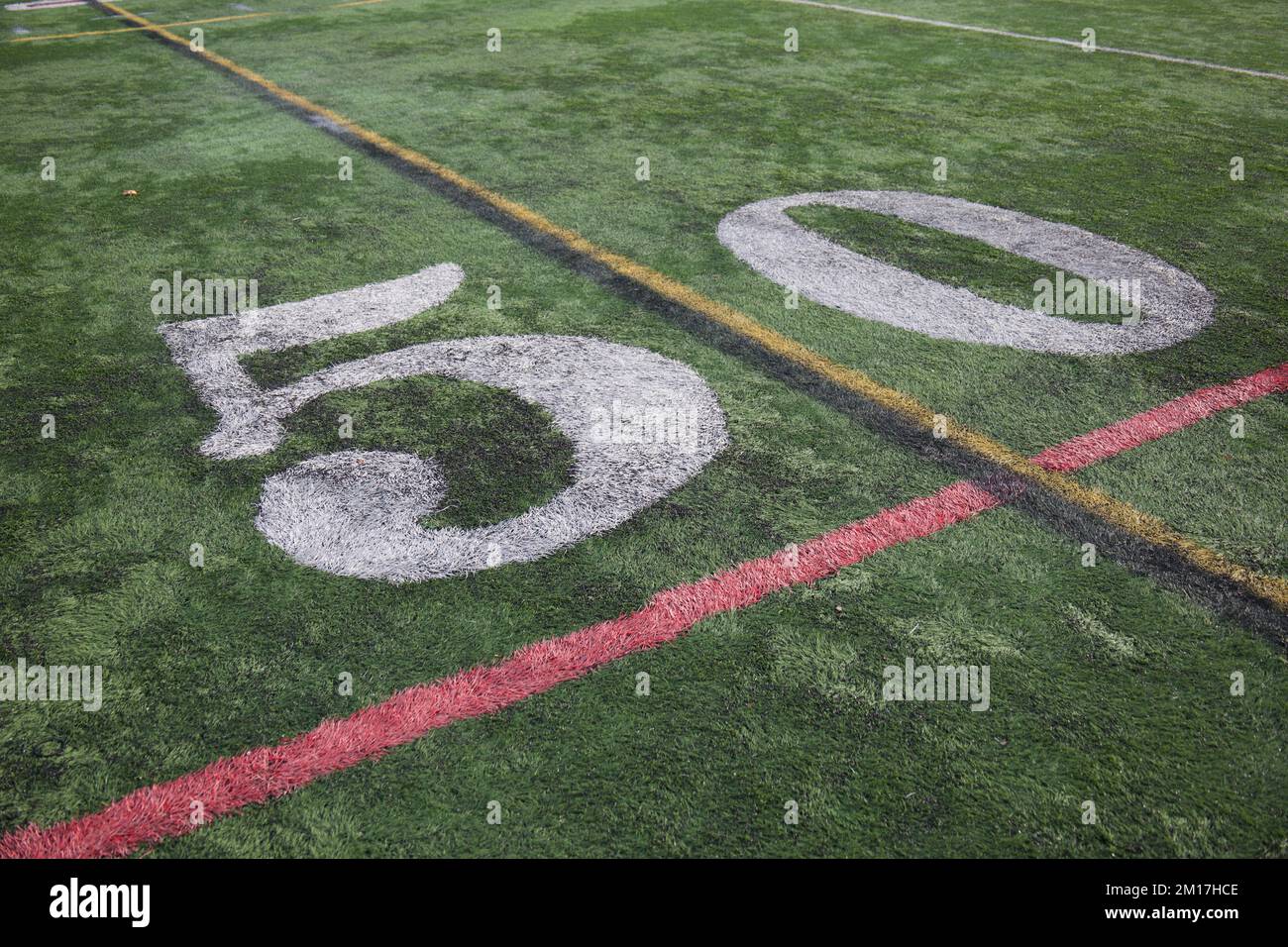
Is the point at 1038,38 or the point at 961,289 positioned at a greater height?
the point at 1038,38

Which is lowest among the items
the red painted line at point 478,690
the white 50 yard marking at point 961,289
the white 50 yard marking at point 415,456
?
the red painted line at point 478,690

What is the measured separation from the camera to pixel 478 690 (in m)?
2.10

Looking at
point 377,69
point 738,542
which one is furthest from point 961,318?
point 377,69

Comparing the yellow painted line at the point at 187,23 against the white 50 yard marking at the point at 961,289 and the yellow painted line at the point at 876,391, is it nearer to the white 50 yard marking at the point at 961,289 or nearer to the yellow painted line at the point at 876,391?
the yellow painted line at the point at 876,391

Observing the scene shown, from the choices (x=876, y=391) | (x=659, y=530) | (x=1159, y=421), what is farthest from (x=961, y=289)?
(x=659, y=530)

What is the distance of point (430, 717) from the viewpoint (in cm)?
204

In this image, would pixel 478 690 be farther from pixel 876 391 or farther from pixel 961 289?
pixel 961 289

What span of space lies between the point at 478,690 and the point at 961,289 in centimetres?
268

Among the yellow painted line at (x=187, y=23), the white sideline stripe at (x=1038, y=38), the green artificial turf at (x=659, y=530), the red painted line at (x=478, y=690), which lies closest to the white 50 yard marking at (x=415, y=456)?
the green artificial turf at (x=659, y=530)

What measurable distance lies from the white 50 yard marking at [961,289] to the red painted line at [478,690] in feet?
2.65

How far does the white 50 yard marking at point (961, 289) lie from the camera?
11.7 feet

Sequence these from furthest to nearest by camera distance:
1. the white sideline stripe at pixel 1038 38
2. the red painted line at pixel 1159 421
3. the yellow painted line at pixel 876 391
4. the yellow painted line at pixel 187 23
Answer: the yellow painted line at pixel 187 23, the white sideline stripe at pixel 1038 38, the red painted line at pixel 1159 421, the yellow painted line at pixel 876 391

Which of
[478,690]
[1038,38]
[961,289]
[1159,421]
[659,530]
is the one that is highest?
[1038,38]
